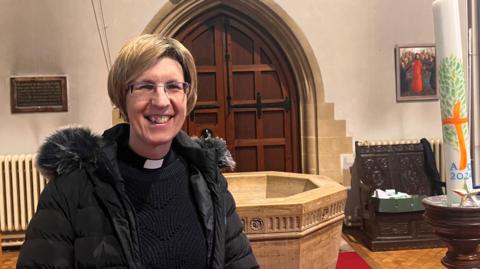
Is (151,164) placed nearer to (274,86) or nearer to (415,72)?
(274,86)

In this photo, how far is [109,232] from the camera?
1.09 m

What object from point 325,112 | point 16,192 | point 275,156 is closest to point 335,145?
point 325,112

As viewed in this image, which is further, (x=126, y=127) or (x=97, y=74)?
(x=97, y=74)

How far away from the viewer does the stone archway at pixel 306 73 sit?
5.53 meters

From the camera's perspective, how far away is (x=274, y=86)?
5816mm

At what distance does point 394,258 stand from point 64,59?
12.5ft

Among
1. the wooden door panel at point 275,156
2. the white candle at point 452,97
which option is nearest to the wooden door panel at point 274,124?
the wooden door panel at point 275,156

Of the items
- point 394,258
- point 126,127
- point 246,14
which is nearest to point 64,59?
point 246,14

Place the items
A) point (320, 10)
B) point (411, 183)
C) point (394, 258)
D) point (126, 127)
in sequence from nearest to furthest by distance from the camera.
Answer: point (126, 127) → point (394, 258) → point (411, 183) → point (320, 10)

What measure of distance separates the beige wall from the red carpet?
1.54m

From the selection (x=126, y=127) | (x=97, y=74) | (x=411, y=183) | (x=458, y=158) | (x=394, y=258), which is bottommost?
(x=394, y=258)

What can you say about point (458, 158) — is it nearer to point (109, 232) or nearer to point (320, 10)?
point (109, 232)

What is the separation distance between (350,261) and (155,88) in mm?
3678

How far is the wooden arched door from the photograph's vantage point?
5703 millimetres
